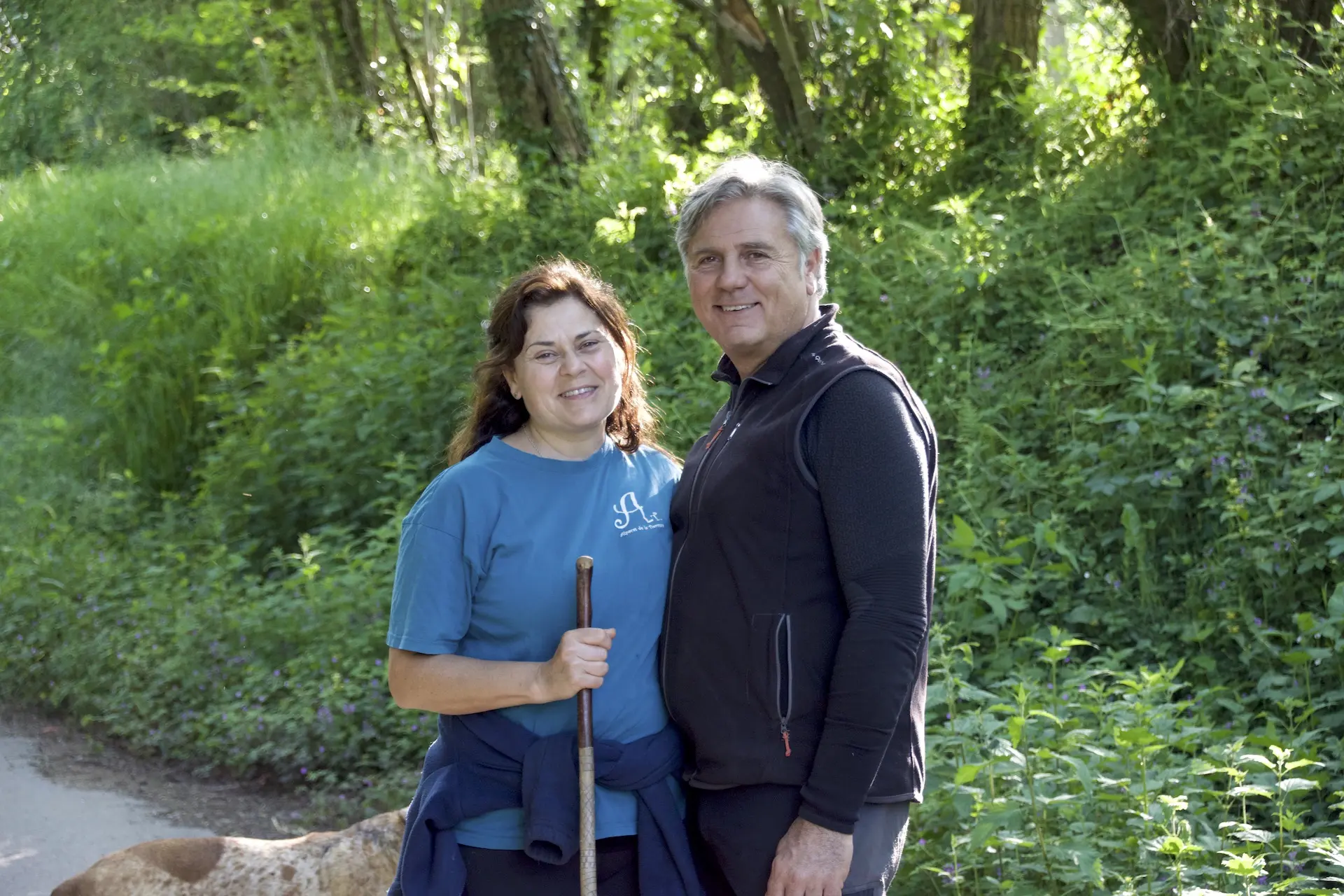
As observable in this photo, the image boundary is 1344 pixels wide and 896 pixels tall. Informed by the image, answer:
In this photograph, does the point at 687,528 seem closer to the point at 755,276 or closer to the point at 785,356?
the point at 785,356

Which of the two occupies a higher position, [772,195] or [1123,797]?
[772,195]

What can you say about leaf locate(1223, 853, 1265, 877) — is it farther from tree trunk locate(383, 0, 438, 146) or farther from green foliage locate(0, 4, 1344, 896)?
tree trunk locate(383, 0, 438, 146)

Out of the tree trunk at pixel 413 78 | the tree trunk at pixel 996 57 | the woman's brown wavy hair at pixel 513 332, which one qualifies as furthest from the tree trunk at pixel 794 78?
the woman's brown wavy hair at pixel 513 332

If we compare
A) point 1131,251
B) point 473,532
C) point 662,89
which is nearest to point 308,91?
point 662,89

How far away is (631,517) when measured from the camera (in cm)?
266

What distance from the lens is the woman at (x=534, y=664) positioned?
2.47m

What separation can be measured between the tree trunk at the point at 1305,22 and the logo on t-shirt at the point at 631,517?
20.0 feet

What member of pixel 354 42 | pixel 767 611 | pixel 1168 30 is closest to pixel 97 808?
pixel 767 611

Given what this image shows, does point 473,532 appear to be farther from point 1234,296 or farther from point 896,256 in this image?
point 896,256

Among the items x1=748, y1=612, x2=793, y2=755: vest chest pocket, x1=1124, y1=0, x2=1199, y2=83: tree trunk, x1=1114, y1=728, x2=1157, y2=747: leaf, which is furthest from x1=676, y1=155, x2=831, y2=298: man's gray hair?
x1=1124, y1=0, x2=1199, y2=83: tree trunk

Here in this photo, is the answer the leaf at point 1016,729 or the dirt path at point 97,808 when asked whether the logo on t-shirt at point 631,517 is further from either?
the dirt path at point 97,808

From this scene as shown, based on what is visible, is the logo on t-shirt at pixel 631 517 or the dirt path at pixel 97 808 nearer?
the logo on t-shirt at pixel 631 517

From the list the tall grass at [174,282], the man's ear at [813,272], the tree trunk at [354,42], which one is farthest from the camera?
the tree trunk at [354,42]

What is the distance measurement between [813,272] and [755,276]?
5.6 inches
